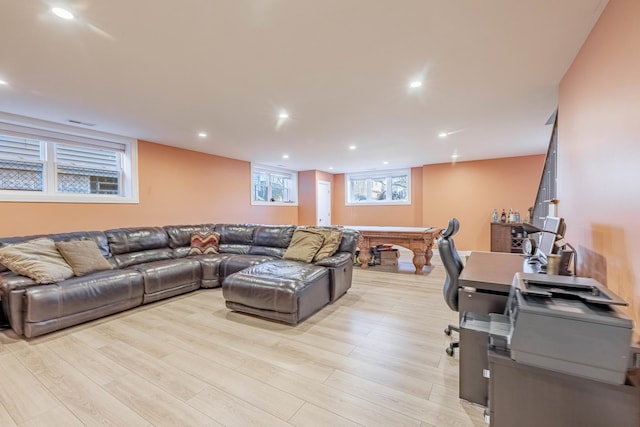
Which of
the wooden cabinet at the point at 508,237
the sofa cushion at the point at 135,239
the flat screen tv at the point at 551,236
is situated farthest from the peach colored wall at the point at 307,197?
the flat screen tv at the point at 551,236

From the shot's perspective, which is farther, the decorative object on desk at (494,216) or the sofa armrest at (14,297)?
the decorative object on desk at (494,216)

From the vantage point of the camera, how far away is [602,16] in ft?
Answer: 5.70

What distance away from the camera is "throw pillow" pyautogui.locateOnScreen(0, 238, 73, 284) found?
271 centimetres

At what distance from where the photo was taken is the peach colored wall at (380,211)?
7766 mm

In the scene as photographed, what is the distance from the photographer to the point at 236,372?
6.59 feet

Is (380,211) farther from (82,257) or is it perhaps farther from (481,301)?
(82,257)

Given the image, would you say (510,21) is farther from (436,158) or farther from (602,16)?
(436,158)

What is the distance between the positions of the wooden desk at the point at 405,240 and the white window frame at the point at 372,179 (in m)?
2.62

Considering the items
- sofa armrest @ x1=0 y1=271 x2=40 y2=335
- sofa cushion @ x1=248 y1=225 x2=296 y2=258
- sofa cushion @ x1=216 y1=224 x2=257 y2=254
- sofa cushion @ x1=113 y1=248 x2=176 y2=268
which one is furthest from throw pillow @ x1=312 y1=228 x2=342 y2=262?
sofa armrest @ x1=0 y1=271 x2=40 y2=335

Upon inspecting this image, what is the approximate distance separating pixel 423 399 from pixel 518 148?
18.5ft

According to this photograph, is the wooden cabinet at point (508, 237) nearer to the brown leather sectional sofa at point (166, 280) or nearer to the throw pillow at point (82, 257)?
the brown leather sectional sofa at point (166, 280)

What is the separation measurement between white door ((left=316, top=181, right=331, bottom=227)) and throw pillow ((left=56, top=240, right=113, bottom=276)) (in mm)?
5707

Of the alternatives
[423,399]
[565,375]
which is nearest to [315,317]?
[423,399]

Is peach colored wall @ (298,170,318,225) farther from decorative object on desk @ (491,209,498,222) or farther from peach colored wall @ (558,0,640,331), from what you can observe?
peach colored wall @ (558,0,640,331)
